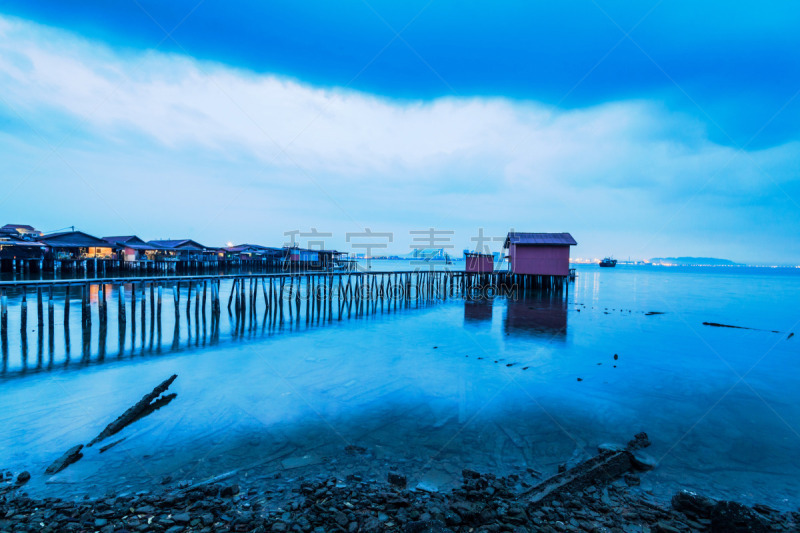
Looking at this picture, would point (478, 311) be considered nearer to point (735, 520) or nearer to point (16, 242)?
point (735, 520)

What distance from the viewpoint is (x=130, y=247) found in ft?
113

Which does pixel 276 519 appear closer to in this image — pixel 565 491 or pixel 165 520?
pixel 165 520

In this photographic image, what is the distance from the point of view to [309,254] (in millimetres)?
59406

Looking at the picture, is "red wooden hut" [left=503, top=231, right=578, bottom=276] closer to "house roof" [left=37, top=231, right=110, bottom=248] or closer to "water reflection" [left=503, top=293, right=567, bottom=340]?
"water reflection" [left=503, top=293, right=567, bottom=340]

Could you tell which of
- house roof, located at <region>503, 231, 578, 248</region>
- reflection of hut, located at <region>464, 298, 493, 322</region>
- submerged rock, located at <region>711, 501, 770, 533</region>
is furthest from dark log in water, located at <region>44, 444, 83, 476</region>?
house roof, located at <region>503, 231, 578, 248</region>

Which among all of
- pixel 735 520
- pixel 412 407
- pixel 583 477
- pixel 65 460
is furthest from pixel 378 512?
pixel 65 460

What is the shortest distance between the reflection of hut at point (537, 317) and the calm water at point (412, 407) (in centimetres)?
116

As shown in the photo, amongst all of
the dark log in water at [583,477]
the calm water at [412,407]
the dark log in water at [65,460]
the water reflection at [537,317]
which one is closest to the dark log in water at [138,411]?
the calm water at [412,407]

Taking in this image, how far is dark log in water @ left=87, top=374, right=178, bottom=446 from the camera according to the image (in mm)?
5412

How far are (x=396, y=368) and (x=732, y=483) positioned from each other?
678 cm

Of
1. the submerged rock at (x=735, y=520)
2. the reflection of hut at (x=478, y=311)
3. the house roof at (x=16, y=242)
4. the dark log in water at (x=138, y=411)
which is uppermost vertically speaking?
the house roof at (x=16, y=242)

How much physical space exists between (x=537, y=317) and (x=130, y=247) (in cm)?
3730

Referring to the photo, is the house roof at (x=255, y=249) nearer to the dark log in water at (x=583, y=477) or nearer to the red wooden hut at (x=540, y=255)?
the red wooden hut at (x=540, y=255)

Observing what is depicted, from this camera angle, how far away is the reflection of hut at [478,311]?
1801 centimetres
